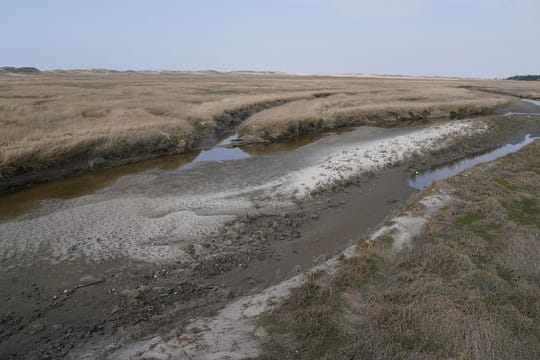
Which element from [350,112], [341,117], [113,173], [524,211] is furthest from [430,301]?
[350,112]

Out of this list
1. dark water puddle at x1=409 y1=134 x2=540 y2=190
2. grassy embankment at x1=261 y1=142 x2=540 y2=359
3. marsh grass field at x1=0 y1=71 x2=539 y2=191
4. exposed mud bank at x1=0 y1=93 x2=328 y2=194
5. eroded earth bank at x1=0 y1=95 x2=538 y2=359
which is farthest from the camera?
marsh grass field at x1=0 y1=71 x2=539 y2=191

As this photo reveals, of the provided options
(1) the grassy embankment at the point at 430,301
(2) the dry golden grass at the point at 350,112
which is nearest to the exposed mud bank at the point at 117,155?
(2) the dry golden grass at the point at 350,112

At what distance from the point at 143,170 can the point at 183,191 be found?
5325mm

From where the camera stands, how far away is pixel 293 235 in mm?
13977

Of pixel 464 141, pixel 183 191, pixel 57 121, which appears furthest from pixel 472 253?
pixel 57 121

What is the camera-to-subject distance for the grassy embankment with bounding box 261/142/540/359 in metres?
7.24

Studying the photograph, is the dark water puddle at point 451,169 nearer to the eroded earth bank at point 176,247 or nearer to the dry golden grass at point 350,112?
the eroded earth bank at point 176,247

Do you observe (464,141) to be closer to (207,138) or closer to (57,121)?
(207,138)

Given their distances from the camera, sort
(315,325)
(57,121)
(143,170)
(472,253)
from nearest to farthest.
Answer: (315,325) < (472,253) < (143,170) < (57,121)

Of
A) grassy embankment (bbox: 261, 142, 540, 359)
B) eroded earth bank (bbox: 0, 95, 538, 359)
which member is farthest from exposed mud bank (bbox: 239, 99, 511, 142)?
grassy embankment (bbox: 261, 142, 540, 359)

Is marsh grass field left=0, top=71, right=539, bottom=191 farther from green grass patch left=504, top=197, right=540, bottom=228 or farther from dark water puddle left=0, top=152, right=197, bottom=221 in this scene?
green grass patch left=504, top=197, right=540, bottom=228

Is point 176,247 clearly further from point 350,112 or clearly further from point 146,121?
point 350,112

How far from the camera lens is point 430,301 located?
8398 mm

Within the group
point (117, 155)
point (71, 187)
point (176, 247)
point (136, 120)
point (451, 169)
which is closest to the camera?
point (176, 247)
